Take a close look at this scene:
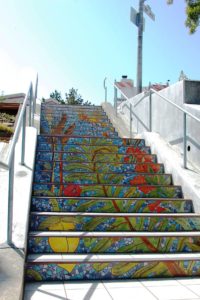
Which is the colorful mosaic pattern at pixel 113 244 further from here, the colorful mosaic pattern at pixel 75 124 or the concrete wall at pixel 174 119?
the colorful mosaic pattern at pixel 75 124

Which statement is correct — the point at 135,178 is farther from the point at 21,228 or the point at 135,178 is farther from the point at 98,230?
the point at 21,228

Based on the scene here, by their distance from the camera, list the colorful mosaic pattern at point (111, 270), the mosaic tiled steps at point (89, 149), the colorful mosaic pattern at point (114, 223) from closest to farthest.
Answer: the colorful mosaic pattern at point (111, 270) < the colorful mosaic pattern at point (114, 223) < the mosaic tiled steps at point (89, 149)

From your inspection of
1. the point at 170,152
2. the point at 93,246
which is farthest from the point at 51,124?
the point at 93,246

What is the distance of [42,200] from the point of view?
450 centimetres

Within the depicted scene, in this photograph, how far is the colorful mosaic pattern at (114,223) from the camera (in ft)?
13.7

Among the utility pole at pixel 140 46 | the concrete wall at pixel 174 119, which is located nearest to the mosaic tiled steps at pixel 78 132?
the concrete wall at pixel 174 119

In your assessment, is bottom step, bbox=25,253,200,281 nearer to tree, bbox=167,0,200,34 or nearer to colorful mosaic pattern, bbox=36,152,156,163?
colorful mosaic pattern, bbox=36,152,156,163

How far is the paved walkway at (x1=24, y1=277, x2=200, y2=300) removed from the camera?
10.6 feet

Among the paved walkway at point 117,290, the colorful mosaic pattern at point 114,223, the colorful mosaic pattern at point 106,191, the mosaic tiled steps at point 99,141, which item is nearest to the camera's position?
the paved walkway at point 117,290

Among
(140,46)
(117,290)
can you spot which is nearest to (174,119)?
(117,290)

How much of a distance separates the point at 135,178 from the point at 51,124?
3.88 meters

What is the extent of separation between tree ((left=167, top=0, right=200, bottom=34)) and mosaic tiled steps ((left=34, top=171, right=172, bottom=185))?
23.4 feet

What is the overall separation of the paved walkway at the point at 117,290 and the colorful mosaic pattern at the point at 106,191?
4.74 feet

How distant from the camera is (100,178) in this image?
5.29 metres
